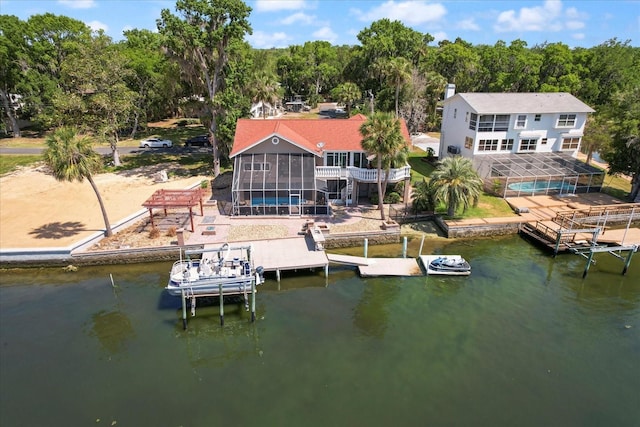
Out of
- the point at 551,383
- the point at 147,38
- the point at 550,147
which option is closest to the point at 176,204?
the point at 551,383

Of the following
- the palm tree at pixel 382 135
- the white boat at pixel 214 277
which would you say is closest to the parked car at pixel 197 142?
the palm tree at pixel 382 135

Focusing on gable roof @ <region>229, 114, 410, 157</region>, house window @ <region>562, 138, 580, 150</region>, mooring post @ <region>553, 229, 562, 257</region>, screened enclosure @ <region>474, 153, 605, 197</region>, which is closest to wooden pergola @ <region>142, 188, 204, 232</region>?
gable roof @ <region>229, 114, 410, 157</region>

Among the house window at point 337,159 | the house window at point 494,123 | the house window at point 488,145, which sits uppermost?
the house window at point 494,123

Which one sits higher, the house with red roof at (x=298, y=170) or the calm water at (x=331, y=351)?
the house with red roof at (x=298, y=170)

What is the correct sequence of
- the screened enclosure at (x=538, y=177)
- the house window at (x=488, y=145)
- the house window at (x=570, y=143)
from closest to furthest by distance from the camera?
the screened enclosure at (x=538, y=177) → the house window at (x=488, y=145) → the house window at (x=570, y=143)

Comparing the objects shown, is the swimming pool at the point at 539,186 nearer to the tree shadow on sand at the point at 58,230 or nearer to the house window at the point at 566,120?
the house window at the point at 566,120

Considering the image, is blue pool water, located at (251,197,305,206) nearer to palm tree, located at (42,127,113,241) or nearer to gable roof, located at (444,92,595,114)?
palm tree, located at (42,127,113,241)

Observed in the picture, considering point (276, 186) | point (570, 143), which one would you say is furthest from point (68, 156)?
point (570, 143)
